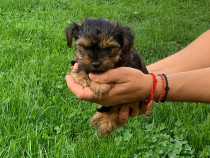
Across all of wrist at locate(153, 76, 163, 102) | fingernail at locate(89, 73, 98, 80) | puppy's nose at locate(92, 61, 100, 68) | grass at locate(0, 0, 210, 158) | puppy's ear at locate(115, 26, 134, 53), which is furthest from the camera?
grass at locate(0, 0, 210, 158)

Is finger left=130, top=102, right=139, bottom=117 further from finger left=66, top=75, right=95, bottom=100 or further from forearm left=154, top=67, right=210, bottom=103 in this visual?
finger left=66, top=75, right=95, bottom=100

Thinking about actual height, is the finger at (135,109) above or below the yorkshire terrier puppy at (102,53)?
below

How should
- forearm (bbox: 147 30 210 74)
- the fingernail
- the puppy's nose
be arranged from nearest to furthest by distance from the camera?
the puppy's nose → the fingernail → forearm (bbox: 147 30 210 74)

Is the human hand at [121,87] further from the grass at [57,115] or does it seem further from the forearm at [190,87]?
the grass at [57,115]

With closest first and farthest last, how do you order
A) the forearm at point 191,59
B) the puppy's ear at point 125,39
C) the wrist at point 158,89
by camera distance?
the wrist at point 158,89 < the puppy's ear at point 125,39 < the forearm at point 191,59

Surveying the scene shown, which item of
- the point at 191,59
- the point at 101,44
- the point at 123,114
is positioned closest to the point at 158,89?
the point at 123,114

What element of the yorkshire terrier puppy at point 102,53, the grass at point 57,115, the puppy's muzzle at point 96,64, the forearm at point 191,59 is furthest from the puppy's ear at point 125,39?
the forearm at point 191,59

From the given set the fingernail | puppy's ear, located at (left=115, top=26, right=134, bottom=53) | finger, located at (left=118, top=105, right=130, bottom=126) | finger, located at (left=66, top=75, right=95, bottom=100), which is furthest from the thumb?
finger, located at (left=118, top=105, right=130, bottom=126)

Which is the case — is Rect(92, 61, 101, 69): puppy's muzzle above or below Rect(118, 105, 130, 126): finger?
above
